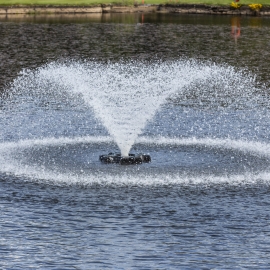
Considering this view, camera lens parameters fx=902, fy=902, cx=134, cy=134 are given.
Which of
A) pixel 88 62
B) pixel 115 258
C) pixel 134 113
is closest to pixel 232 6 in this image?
pixel 88 62

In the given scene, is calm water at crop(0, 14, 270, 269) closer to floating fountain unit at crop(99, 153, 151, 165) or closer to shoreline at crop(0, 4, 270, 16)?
floating fountain unit at crop(99, 153, 151, 165)

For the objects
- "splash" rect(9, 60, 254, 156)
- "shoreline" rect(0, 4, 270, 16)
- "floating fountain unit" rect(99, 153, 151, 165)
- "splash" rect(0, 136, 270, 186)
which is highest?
"shoreline" rect(0, 4, 270, 16)

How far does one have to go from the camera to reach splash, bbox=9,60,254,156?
3785 cm

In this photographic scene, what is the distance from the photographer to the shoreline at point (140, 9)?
10656 centimetres

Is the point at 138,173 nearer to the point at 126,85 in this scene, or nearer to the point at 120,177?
the point at 120,177

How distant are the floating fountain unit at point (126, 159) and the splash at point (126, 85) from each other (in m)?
0.72

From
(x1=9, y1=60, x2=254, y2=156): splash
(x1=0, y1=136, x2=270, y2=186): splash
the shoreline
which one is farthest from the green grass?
(x1=0, y1=136, x2=270, y2=186): splash

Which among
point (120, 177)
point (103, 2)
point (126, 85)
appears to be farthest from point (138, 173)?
point (103, 2)

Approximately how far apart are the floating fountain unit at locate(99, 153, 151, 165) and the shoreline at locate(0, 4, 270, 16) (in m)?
75.9

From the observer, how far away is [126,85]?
170 ft

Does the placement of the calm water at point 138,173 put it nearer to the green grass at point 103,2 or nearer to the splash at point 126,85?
the splash at point 126,85

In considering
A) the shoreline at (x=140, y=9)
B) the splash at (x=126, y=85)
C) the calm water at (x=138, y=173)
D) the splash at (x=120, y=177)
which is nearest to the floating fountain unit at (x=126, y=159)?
the calm water at (x=138, y=173)

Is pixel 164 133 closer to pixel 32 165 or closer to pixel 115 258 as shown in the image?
pixel 32 165

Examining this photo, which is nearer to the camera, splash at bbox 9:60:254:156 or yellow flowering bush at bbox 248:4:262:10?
splash at bbox 9:60:254:156
